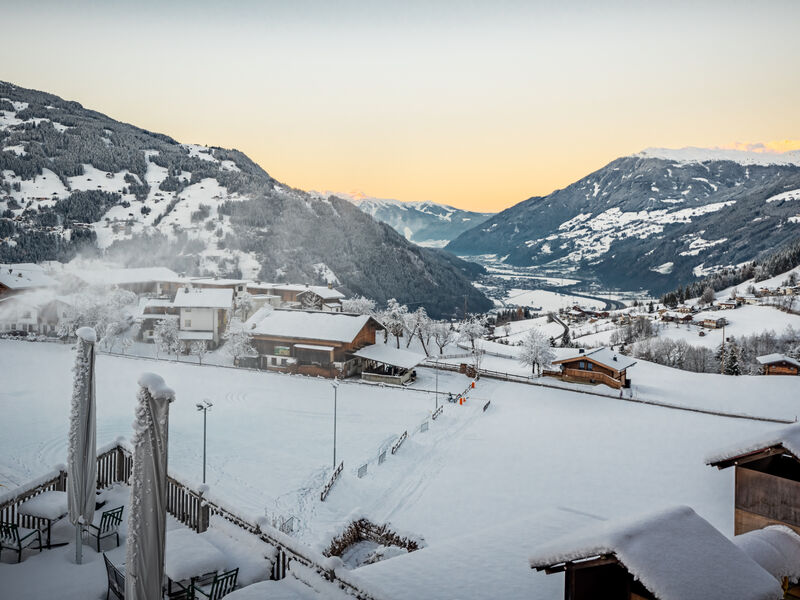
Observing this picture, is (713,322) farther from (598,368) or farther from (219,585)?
(219,585)

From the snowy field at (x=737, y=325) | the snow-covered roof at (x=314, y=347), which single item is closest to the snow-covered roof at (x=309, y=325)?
the snow-covered roof at (x=314, y=347)

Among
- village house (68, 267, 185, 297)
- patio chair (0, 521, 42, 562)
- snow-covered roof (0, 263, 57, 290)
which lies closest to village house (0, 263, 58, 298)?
snow-covered roof (0, 263, 57, 290)

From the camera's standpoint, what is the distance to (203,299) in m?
52.0

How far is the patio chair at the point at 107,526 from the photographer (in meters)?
8.74

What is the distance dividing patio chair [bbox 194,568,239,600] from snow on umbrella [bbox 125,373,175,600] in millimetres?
2121

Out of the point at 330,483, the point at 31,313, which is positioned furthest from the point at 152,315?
the point at 330,483

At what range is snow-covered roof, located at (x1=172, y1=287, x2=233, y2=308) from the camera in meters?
51.3

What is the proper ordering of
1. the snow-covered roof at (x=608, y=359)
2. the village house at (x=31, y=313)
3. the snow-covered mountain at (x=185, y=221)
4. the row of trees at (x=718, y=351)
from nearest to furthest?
1. the snow-covered roof at (x=608, y=359)
2. the village house at (x=31, y=313)
3. the row of trees at (x=718, y=351)
4. the snow-covered mountain at (x=185, y=221)

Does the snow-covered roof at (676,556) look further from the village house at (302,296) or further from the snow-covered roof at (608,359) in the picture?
the village house at (302,296)

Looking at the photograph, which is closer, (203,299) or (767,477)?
(767,477)

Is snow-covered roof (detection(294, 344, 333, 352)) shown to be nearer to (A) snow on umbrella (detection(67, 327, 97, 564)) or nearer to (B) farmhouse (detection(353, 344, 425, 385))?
(B) farmhouse (detection(353, 344, 425, 385))

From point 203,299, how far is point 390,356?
22.0 m

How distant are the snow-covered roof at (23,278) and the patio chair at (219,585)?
201 ft

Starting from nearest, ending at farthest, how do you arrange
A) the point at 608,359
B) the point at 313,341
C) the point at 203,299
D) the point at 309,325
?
the point at 313,341 < the point at 309,325 < the point at 608,359 < the point at 203,299
